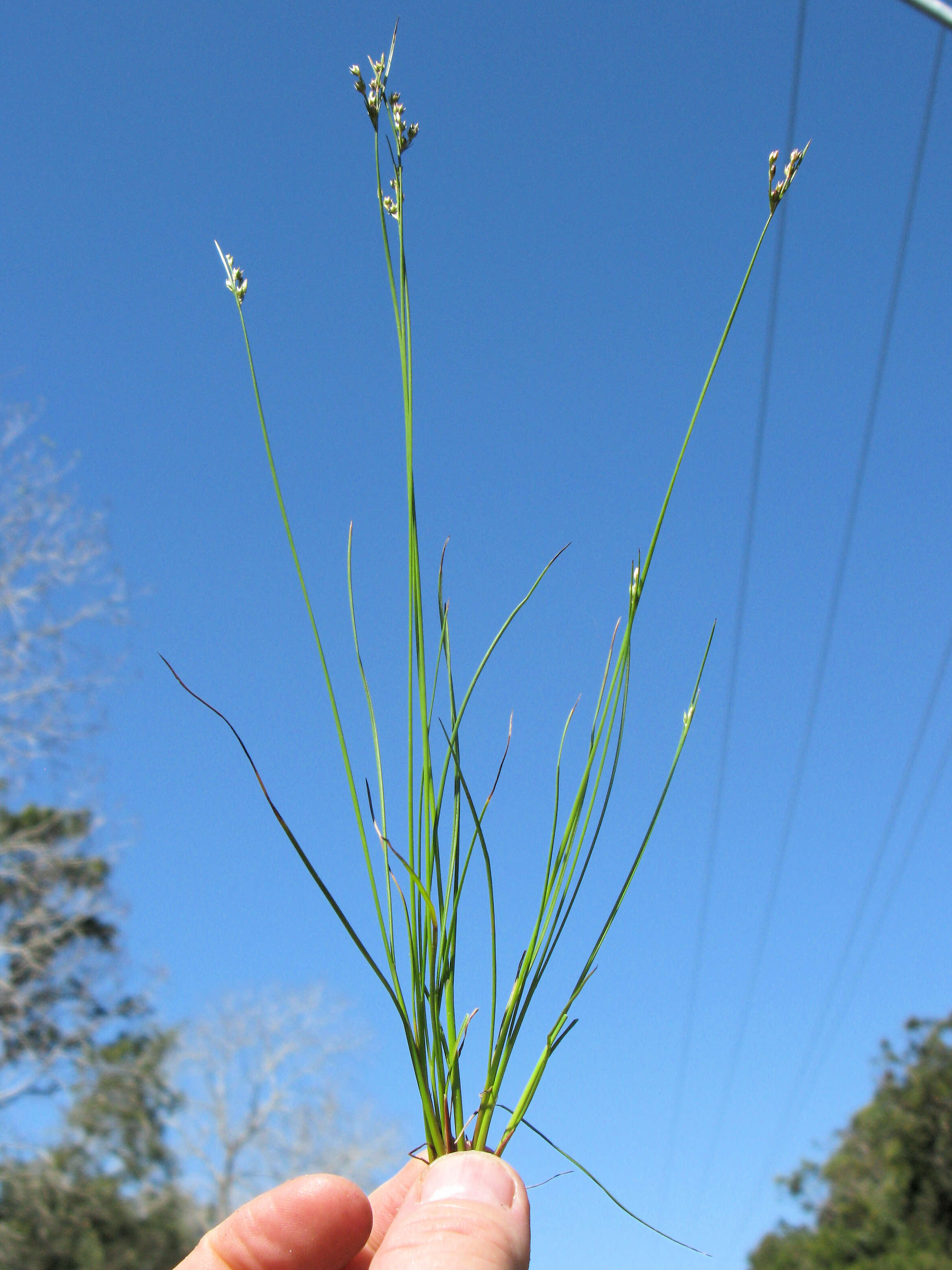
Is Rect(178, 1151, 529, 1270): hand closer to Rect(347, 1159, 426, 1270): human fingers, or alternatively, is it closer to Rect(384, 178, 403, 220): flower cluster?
Rect(347, 1159, 426, 1270): human fingers

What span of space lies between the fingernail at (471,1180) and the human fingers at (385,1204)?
0.32 m

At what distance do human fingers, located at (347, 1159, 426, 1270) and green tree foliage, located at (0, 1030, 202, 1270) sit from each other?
993 centimetres

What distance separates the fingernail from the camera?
89 cm

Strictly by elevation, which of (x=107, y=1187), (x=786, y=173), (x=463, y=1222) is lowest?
(x=463, y=1222)

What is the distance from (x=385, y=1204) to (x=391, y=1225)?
218 mm

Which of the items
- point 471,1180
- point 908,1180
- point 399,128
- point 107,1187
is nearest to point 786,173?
point 399,128

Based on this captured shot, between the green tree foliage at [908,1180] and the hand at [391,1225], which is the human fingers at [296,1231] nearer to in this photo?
the hand at [391,1225]

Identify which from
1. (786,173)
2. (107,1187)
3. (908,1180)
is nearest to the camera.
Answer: (786,173)

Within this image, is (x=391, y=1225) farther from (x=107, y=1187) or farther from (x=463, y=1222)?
(x=107, y=1187)

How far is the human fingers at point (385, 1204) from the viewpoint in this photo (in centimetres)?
121

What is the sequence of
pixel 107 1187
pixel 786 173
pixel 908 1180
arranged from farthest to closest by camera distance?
pixel 908 1180, pixel 107 1187, pixel 786 173

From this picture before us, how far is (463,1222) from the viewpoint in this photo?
0.87m

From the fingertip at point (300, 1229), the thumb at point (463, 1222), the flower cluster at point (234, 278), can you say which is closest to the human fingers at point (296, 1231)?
the fingertip at point (300, 1229)

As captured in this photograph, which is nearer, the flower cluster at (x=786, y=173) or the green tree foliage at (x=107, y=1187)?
the flower cluster at (x=786, y=173)
